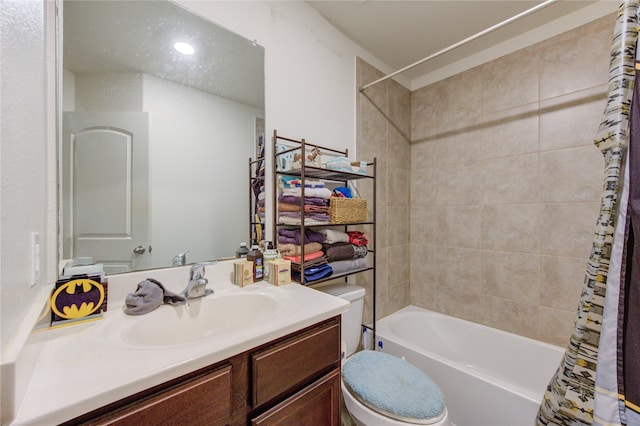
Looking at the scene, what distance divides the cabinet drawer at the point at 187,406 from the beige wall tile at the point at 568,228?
2.01 m

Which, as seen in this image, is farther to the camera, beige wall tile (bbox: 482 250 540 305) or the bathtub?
beige wall tile (bbox: 482 250 540 305)

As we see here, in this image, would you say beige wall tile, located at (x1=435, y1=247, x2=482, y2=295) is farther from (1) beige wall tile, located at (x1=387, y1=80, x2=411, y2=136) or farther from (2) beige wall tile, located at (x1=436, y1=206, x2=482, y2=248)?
(1) beige wall tile, located at (x1=387, y1=80, x2=411, y2=136)

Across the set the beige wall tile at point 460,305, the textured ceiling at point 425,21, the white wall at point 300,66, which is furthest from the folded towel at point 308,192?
the beige wall tile at point 460,305

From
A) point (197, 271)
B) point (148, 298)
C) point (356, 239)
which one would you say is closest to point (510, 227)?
point (356, 239)

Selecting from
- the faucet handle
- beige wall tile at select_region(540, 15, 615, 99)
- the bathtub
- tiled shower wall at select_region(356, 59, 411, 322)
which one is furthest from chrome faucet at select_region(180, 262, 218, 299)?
beige wall tile at select_region(540, 15, 615, 99)

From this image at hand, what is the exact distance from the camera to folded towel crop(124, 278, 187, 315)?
84 cm

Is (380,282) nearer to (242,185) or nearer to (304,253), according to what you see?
(304,253)

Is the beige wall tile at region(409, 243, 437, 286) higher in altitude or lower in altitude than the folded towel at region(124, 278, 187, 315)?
lower

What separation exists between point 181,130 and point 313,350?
1016 millimetres

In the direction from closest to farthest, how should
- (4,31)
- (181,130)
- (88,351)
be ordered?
(4,31)
(88,351)
(181,130)

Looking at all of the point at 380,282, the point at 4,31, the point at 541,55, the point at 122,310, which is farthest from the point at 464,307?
the point at 4,31

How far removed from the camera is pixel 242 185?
4.14 feet

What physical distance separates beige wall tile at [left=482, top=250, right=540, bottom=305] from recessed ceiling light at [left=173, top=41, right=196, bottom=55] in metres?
2.22

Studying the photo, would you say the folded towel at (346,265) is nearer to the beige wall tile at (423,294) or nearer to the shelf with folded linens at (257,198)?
the shelf with folded linens at (257,198)
